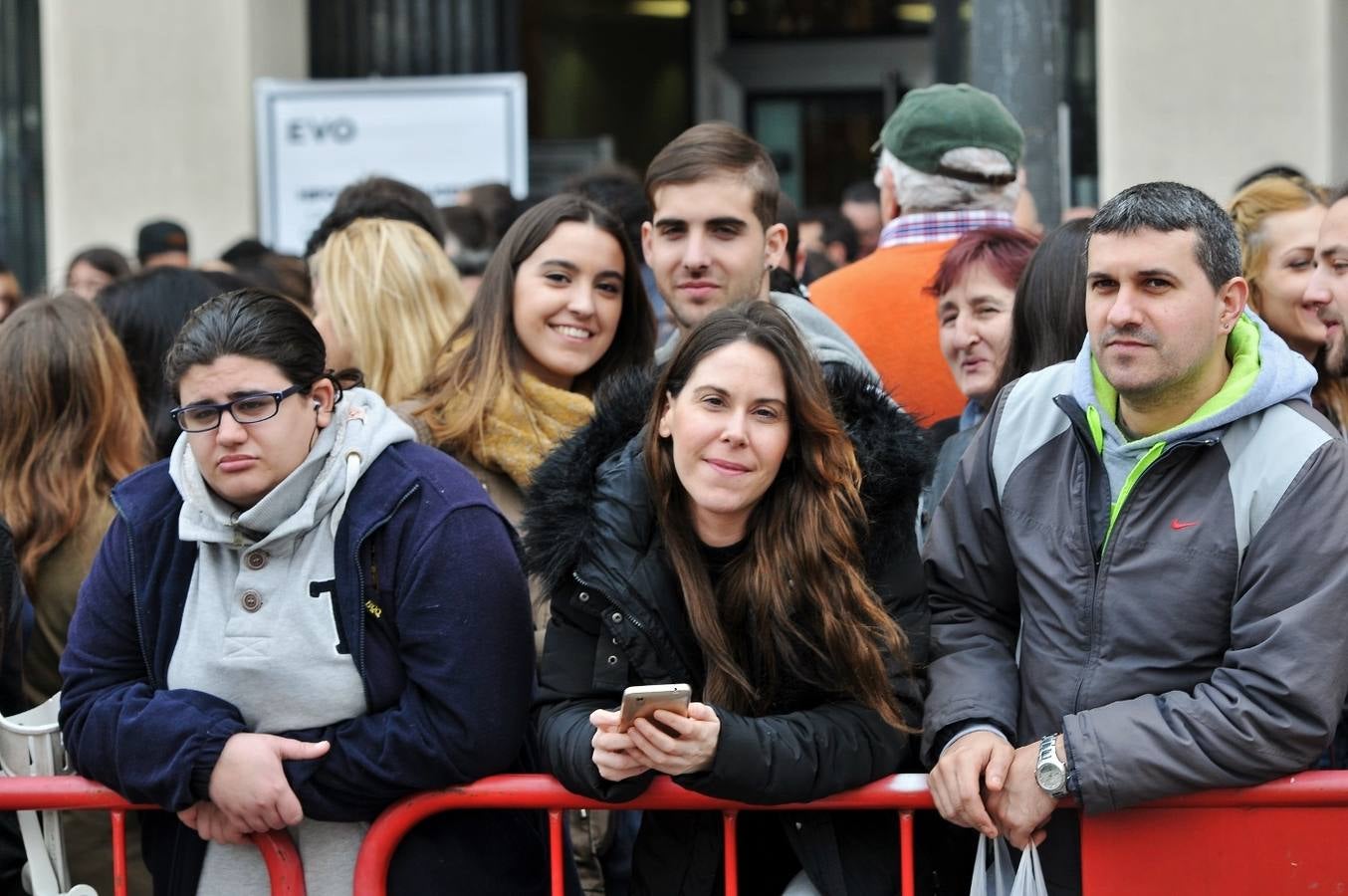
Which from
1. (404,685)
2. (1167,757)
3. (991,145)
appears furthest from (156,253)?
(1167,757)

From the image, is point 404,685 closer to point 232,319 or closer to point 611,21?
point 232,319

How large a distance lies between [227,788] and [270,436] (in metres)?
0.67

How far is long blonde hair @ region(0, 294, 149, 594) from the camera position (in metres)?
4.17

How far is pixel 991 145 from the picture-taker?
4.86 m

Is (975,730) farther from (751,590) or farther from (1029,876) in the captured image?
(751,590)

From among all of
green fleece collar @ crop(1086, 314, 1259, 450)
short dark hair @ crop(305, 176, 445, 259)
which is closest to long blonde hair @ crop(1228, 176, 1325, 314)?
green fleece collar @ crop(1086, 314, 1259, 450)

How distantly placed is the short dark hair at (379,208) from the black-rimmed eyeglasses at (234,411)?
1833 mm

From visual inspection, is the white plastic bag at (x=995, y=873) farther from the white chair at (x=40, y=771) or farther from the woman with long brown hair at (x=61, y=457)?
the woman with long brown hair at (x=61, y=457)

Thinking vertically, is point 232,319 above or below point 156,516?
above

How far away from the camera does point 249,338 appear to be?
3465mm

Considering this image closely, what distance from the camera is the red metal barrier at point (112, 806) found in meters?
3.47

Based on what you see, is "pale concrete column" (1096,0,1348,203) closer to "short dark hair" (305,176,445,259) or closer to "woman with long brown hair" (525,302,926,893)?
"short dark hair" (305,176,445,259)

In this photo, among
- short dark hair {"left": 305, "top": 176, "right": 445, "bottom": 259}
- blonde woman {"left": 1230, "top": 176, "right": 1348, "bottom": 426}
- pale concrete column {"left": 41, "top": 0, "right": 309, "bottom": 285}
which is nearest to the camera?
blonde woman {"left": 1230, "top": 176, "right": 1348, "bottom": 426}

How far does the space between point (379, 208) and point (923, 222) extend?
5.42ft
